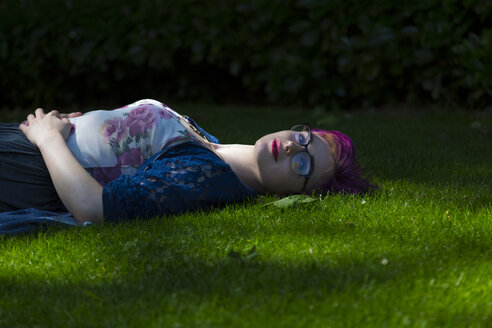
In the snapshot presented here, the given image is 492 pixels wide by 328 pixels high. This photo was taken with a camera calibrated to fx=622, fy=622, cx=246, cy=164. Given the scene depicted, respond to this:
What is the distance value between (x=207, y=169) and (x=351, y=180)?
92cm

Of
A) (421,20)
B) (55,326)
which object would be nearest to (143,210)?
(55,326)

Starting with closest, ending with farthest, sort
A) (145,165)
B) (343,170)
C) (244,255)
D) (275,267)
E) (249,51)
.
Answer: (275,267)
(244,255)
(145,165)
(343,170)
(249,51)

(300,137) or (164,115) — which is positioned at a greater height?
(164,115)

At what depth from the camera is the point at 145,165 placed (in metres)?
3.07

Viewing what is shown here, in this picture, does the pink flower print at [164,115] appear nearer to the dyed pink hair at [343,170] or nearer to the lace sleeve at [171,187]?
the lace sleeve at [171,187]

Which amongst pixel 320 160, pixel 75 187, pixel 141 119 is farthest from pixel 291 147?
pixel 75 187

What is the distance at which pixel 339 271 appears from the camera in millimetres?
2400

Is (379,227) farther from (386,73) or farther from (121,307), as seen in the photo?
(386,73)

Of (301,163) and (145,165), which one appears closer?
(145,165)

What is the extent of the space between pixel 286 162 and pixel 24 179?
1.36 meters

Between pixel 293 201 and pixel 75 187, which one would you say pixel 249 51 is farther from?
pixel 75 187

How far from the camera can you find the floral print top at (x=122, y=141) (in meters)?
3.20

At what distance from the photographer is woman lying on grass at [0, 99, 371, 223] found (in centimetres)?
296

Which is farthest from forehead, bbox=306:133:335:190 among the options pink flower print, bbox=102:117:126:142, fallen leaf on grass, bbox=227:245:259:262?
pink flower print, bbox=102:117:126:142
